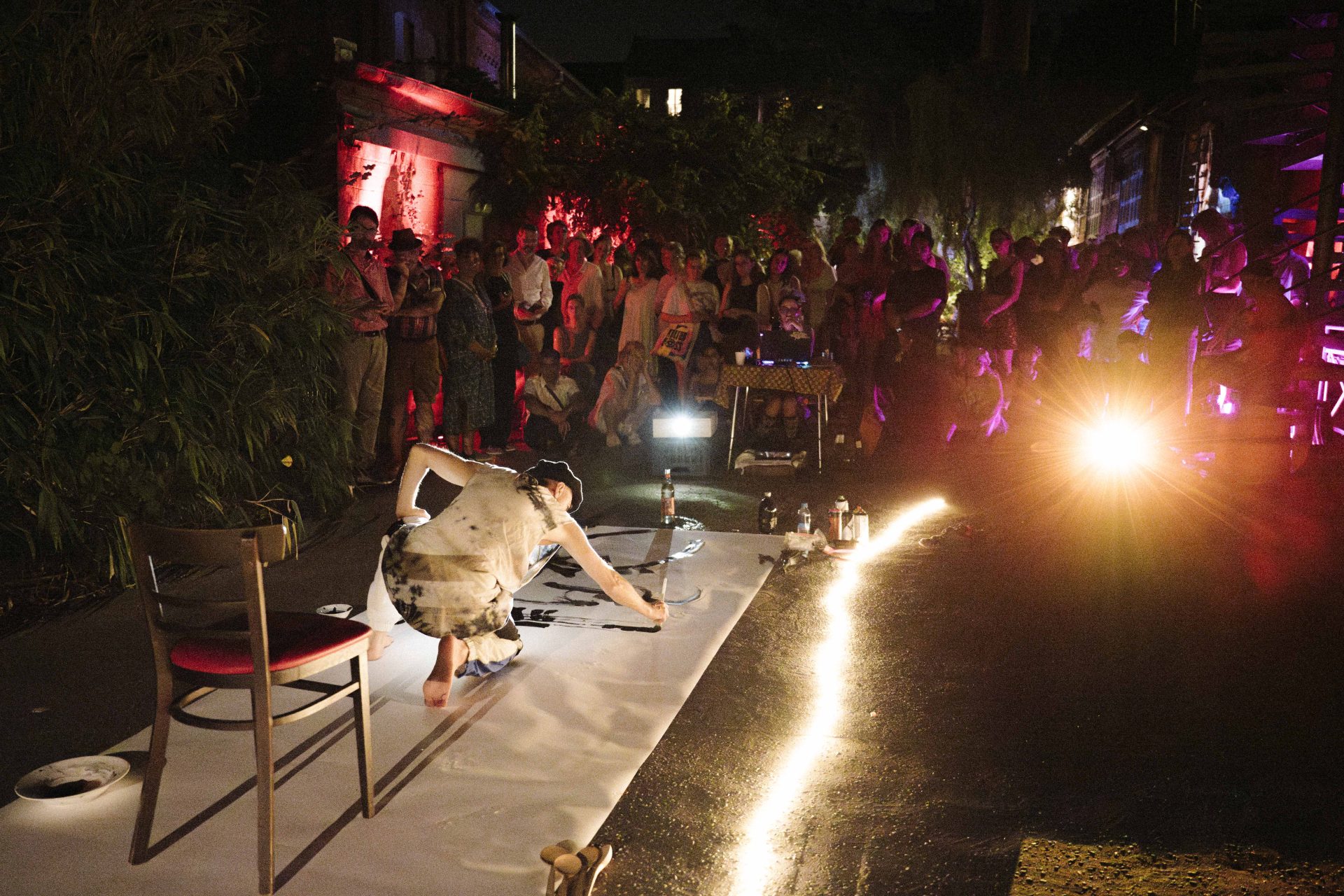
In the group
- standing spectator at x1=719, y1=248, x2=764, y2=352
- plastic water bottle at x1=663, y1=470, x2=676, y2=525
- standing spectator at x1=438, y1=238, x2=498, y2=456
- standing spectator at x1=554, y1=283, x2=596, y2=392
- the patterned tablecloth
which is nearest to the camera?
plastic water bottle at x1=663, y1=470, x2=676, y2=525

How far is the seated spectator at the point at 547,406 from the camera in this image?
935cm

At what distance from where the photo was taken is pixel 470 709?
3.94 meters

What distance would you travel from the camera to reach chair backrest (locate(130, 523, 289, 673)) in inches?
105

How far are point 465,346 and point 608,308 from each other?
2.05 m

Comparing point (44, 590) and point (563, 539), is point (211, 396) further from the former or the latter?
point (563, 539)

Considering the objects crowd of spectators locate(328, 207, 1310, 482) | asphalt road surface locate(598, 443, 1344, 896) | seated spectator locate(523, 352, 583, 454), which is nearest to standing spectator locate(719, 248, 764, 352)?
crowd of spectators locate(328, 207, 1310, 482)

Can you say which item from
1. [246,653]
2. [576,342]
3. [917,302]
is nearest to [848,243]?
[917,302]

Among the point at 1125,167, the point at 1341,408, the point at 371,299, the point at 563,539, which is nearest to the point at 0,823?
the point at 563,539

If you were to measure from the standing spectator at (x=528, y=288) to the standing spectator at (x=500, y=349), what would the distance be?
0.18 m

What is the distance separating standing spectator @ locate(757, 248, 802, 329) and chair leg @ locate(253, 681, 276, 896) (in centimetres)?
707

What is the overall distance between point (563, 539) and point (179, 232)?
2.65 meters

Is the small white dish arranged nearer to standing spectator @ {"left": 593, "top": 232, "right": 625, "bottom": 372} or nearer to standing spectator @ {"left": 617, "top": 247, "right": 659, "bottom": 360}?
standing spectator @ {"left": 617, "top": 247, "right": 659, "bottom": 360}

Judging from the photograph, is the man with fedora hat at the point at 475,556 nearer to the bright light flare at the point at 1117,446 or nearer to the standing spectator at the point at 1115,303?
the bright light flare at the point at 1117,446

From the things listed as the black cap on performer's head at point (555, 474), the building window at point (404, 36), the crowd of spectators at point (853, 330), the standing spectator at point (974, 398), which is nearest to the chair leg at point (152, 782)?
the black cap on performer's head at point (555, 474)
